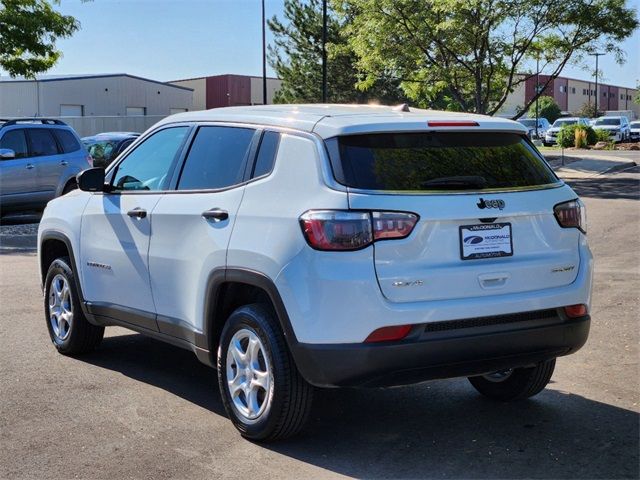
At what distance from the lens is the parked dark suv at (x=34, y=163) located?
16.4 m

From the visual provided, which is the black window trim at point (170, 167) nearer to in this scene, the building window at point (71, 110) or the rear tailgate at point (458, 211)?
the rear tailgate at point (458, 211)

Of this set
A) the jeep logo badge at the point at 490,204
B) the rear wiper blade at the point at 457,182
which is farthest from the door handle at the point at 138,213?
the jeep logo badge at the point at 490,204

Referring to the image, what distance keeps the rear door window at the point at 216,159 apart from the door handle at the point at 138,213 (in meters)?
0.35

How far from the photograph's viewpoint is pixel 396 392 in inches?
229

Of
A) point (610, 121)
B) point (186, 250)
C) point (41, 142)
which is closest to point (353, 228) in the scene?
point (186, 250)

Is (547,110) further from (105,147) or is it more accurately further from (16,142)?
(16,142)

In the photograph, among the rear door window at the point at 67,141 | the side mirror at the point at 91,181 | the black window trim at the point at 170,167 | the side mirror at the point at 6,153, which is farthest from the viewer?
the rear door window at the point at 67,141

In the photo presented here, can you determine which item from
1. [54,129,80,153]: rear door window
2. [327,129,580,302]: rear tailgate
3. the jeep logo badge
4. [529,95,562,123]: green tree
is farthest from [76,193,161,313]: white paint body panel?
[529,95,562,123]: green tree

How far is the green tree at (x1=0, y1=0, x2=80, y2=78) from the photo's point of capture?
23016mm

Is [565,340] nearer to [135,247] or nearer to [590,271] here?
[590,271]

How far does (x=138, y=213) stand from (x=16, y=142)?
12.1 m

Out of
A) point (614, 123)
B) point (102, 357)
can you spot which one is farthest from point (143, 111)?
point (102, 357)

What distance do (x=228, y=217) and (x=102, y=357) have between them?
2.44m

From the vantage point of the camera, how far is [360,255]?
423cm
